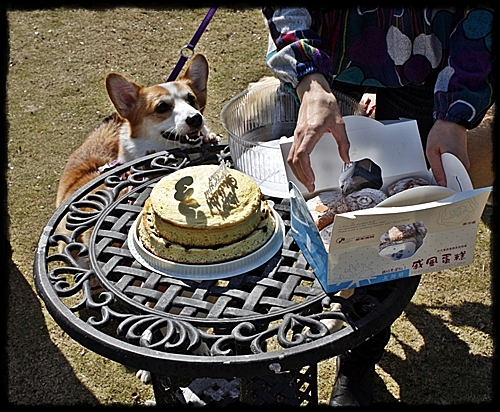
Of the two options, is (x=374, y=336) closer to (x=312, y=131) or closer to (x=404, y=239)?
(x=404, y=239)

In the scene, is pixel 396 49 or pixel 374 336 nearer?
pixel 396 49

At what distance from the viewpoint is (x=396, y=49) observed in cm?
203

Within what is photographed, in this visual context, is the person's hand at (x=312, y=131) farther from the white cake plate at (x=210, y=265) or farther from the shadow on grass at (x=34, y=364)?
the shadow on grass at (x=34, y=364)

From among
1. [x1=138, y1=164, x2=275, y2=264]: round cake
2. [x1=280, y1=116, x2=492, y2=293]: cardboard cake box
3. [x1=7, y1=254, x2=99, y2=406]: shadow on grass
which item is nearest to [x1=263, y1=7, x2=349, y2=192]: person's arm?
[x1=280, y1=116, x2=492, y2=293]: cardboard cake box

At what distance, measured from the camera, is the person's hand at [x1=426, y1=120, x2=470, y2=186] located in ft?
5.53

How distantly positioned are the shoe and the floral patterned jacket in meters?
1.08

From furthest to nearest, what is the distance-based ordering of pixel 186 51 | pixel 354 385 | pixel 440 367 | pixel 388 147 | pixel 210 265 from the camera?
pixel 186 51 < pixel 440 367 < pixel 354 385 < pixel 388 147 < pixel 210 265

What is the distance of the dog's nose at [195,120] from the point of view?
2990 mm

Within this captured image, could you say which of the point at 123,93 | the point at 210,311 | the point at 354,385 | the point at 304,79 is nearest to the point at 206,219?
the point at 210,311

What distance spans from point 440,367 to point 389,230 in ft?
4.58

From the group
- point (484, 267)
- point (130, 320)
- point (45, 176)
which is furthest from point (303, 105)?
point (45, 176)

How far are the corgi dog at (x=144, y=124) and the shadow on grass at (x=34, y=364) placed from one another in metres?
0.61

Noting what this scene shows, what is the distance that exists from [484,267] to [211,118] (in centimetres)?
234

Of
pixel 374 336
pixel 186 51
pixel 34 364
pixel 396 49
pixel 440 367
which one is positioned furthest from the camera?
pixel 186 51
